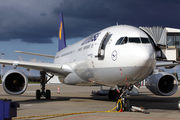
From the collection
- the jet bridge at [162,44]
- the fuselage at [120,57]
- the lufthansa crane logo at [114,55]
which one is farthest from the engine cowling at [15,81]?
the jet bridge at [162,44]

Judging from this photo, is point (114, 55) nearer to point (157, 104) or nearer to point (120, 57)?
point (120, 57)

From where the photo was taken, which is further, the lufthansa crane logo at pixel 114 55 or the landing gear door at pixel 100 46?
the landing gear door at pixel 100 46

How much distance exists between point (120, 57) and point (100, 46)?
4.71 feet

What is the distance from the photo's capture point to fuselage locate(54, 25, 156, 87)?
8852 millimetres

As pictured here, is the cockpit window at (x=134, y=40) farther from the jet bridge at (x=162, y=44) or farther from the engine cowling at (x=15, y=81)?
the engine cowling at (x=15, y=81)

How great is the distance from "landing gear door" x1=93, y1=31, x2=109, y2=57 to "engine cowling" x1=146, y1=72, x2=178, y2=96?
407 centimetres

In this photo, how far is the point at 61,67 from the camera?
14578mm

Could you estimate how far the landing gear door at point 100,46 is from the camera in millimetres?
10227

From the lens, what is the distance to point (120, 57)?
9195 millimetres

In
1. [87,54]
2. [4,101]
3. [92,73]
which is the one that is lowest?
[4,101]

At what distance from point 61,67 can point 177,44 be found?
6.98 metres

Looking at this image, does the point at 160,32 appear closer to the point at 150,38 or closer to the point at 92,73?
the point at 150,38

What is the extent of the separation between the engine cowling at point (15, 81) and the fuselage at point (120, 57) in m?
3.98

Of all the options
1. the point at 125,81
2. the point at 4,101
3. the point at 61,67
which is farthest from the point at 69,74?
the point at 4,101
